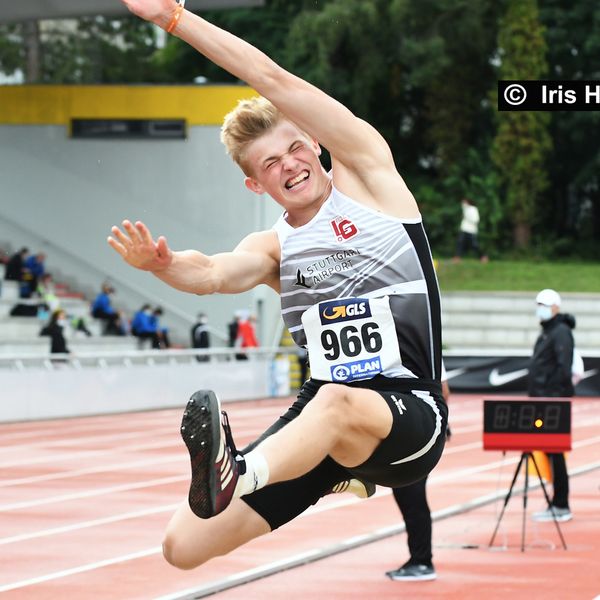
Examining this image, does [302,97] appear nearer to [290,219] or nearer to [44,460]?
[290,219]

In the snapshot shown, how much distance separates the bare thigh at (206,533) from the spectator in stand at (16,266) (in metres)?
21.9

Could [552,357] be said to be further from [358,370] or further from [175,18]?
[175,18]

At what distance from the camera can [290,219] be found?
5.89 metres

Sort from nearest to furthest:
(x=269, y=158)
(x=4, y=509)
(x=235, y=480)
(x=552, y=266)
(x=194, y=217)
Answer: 1. (x=235, y=480)
2. (x=269, y=158)
3. (x=4, y=509)
4. (x=194, y=217)
5. (x=552, y=266)

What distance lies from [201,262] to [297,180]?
0.52m

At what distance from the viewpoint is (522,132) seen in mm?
41969

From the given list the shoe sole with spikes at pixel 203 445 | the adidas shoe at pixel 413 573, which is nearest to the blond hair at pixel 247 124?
the shoe sole with spikes at pixel 203 445

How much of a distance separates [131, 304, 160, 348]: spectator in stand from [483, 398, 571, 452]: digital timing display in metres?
16.2

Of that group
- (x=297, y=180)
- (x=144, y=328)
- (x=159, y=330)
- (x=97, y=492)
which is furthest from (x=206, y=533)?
(x=159, y=330)

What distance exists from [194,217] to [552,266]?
12.7m

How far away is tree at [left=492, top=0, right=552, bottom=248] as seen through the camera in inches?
1623

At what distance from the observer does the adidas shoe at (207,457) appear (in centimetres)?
516

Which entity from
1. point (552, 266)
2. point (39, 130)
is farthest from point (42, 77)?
point (552, 266)

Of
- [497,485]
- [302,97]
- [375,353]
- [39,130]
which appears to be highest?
[39,130]
